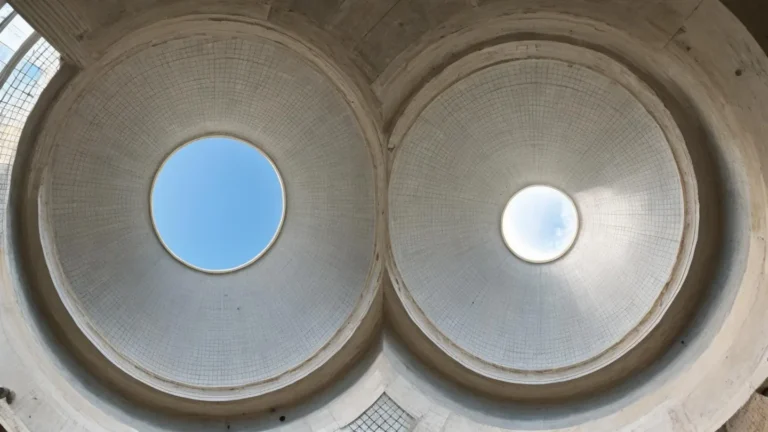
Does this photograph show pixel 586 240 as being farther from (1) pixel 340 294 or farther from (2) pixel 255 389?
(2) pixel 255 389

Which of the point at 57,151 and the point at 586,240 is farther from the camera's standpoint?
the point at 586,240

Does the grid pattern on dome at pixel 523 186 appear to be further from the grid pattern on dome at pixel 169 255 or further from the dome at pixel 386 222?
the grid pattern on dome at pixel 169 255

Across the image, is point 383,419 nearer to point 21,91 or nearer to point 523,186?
point 523,186

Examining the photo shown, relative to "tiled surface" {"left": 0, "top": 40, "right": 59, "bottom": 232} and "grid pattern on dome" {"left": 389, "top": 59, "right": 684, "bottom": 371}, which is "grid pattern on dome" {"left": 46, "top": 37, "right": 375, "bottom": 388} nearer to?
"tiled surface" {"left": 0, "top": 40, "right": 59, "bottom": 232}

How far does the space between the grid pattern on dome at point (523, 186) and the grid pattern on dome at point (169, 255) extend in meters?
1.10

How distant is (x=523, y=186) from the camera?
9.28m

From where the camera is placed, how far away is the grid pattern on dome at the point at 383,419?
8156 millimetres

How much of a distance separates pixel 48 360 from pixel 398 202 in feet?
17.4

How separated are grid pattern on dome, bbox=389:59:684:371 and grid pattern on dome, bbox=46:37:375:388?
1.10 m

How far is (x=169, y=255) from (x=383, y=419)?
4.42 m

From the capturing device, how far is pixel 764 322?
6.29 metres

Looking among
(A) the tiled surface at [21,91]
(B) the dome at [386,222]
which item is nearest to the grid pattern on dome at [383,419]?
(B) the dome at [386,222]

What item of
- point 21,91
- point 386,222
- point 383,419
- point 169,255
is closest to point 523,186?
point 386,222

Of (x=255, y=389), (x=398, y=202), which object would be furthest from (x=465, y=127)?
(x=255, y=389)
